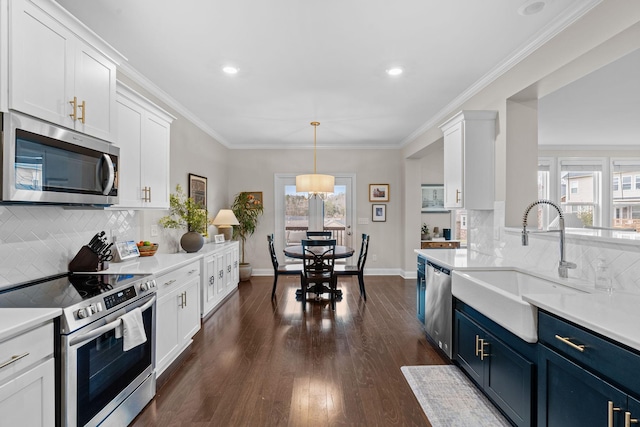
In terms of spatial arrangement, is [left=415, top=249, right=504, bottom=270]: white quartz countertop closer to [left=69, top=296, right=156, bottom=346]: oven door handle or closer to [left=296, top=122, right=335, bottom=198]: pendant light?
[left=296, top=122, right=335, bottom=198]: pendant light

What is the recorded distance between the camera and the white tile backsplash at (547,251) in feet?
6.29

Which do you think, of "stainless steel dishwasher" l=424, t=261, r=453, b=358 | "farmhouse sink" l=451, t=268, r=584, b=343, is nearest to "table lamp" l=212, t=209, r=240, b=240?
"stainless steel dishwasher" l=424, t=261, r=453, b=358

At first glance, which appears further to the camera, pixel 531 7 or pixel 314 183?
pixel 314 183

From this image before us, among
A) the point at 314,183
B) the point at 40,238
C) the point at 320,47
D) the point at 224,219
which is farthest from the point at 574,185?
the point at 40,238

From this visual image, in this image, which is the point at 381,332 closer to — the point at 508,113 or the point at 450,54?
the point at 508,113

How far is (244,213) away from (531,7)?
518 centimetres

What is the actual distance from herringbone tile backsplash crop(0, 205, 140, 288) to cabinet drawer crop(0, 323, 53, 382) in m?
0.80

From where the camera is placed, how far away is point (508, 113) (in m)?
3.08

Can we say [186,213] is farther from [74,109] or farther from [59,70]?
[59,70]

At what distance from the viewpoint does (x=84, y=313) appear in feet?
5.27

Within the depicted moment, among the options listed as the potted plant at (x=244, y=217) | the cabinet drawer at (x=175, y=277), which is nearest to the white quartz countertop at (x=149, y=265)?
the cabinet drawer at (x=175, y=277)

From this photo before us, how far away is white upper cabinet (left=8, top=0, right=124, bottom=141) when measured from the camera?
1.61m

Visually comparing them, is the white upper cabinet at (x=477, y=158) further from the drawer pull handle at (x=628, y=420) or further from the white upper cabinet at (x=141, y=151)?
the white upper cabinet at (x=141, y=151)

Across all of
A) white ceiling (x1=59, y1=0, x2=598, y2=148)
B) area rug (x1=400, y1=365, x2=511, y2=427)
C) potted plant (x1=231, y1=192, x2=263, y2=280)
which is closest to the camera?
area rug (x1=400, y1=365, x2=511, y2=427)
